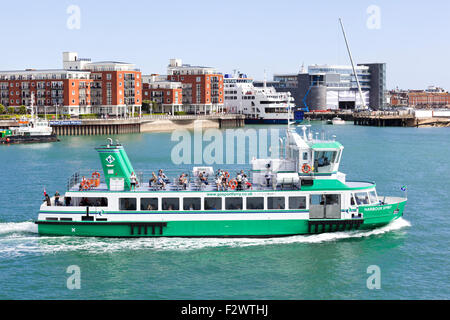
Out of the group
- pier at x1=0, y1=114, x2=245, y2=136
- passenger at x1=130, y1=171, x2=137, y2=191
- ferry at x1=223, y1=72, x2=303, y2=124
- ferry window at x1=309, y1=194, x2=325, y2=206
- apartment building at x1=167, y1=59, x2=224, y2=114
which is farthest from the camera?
ferry at x1=223, y1=72, x2=303, y2=124

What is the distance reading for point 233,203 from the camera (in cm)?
2606

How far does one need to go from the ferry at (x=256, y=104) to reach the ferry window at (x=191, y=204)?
383ft

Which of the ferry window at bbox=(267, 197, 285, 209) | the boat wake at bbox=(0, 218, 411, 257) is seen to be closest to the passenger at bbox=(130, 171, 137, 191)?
the boat wake at bbox=(0, 218, 411, 257)

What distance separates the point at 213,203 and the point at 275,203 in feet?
8.46

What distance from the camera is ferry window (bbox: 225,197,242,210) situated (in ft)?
85.3

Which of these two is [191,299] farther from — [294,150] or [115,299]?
[294,150]

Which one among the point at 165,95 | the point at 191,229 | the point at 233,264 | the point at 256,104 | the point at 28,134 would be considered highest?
the point at 165,95

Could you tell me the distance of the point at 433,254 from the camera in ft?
81.8

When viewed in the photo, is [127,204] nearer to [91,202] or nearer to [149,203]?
[149,203]

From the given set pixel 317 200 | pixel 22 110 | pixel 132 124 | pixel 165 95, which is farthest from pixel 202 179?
pixel 165 95

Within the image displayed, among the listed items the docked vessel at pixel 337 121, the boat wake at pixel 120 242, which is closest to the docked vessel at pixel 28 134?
the boat wake at pixel 120 242

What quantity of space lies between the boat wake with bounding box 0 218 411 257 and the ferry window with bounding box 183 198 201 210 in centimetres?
128

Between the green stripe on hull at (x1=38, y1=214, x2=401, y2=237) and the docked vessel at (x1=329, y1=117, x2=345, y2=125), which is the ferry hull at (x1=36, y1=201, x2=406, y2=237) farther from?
the docked vessel at (x1=329, y1=117, x2=345, y2=125)
